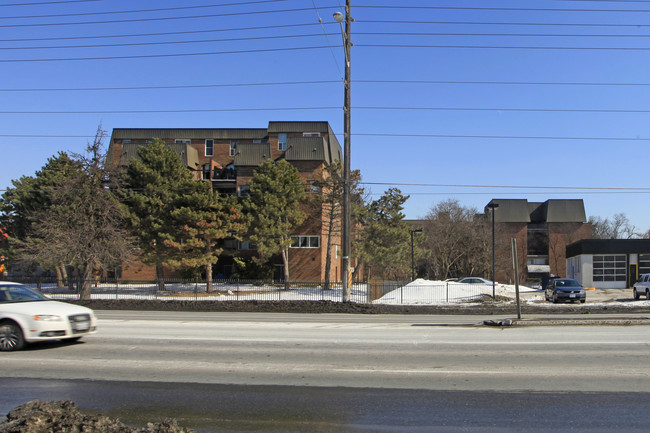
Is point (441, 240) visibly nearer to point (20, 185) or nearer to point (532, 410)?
point (20, 185)

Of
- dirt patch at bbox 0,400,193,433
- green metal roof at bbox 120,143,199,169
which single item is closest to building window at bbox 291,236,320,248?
green metal roof at bbox 120,143,199,169

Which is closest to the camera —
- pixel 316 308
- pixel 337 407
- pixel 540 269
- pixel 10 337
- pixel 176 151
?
pixel 337 407

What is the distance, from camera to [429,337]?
12.6 m

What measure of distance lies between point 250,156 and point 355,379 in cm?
4754

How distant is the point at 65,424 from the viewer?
4.93 metres

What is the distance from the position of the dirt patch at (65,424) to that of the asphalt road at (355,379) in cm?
94

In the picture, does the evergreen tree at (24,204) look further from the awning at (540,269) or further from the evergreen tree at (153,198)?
the awning at (540,269)

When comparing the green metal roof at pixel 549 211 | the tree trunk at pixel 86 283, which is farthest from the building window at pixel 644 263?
the tree trunk at pixel 86 283

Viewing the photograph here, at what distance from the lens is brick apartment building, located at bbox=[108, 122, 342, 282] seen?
51562mm

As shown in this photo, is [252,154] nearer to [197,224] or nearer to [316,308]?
[197,224]

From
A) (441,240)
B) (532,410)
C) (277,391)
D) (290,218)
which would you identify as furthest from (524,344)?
(441,240)

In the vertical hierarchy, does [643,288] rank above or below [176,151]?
below

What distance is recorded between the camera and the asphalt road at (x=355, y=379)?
239 inches

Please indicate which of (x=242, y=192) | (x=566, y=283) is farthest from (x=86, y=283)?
(x=566, y=283)
